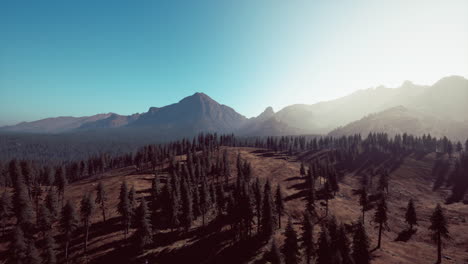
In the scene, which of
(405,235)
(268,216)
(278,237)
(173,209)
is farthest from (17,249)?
(405,235)

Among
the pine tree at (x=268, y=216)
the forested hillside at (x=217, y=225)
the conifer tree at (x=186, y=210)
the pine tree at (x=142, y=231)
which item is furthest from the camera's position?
the conifer tree at (x=186, y=210)

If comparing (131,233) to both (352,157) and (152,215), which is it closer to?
(152,215)

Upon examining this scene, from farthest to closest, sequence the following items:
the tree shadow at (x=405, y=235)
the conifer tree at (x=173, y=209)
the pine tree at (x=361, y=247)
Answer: the tree shadow at (x=405, y=235), the conifer tree at (x=173, y=209), the pine tree at (x=361, y=247)

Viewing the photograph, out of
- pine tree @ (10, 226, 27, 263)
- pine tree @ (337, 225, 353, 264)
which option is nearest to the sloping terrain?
pine tree @ (10, 226, 27, 263)

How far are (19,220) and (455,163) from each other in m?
246

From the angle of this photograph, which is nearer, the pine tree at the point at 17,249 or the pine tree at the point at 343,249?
the pine tree at the point at 17,249

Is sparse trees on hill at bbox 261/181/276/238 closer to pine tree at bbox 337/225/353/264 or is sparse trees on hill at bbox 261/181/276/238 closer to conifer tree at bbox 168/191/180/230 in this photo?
pine tree at bbox 337/225/353/264

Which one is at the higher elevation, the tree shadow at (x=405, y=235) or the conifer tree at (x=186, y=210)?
the conifer tree at (x=186, y=210)

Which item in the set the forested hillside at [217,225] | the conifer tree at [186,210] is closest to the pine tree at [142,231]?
the forested hillside at [217,225]

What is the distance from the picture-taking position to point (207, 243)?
56500mm

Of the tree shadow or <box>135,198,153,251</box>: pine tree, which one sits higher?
<box>135,198,153,251</box>: pine tree

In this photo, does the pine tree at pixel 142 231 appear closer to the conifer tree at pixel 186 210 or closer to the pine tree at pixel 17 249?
the conifer tree at pixel 186 210

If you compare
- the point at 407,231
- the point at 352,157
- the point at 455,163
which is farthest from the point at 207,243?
the point at 455,163

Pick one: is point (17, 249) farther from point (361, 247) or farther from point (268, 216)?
point (361, 247)
